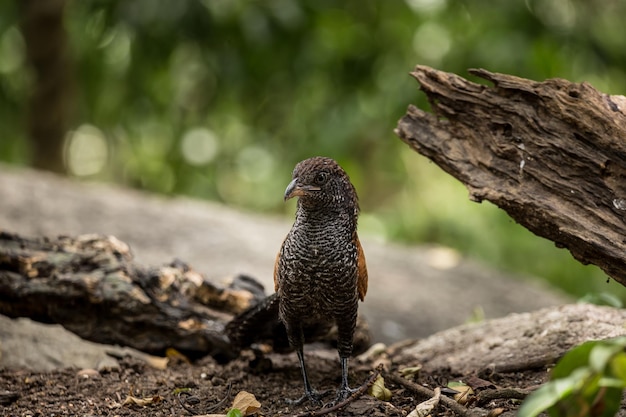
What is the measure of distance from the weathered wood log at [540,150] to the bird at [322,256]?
1.56 feet

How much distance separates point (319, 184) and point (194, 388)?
1040 mm

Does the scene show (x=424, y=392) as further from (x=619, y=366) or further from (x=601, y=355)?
(x=601, y=355)

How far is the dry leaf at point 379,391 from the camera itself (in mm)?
3104

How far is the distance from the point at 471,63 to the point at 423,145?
12.7ft

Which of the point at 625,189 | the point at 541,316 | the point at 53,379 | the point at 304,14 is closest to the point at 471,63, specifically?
the point at 304,14

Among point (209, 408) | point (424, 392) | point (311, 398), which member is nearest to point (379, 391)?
point (424, 392)

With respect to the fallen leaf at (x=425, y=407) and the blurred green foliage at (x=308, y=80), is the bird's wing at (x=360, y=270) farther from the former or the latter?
the blurred green foliage at (x=308, y=80)

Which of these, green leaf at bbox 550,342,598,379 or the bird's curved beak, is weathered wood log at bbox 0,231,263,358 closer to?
the bird's curved beak

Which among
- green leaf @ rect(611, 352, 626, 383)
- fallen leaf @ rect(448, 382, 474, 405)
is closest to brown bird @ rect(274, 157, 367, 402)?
fallen leaf @ rect(448, 382, 474, 405)

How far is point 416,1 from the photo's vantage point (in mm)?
8383

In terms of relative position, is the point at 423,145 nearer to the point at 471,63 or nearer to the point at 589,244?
the point at 589,244

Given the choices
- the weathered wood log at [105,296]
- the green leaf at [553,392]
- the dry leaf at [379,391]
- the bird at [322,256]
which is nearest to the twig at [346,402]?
the dry leaf at [379,391]

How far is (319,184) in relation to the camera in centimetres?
317

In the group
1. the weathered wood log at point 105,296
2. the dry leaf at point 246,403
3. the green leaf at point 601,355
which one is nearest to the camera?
the green leaf at point 601,355
